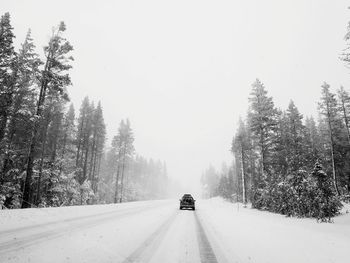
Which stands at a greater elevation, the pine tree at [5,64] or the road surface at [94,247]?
the pine tree at [5,64]

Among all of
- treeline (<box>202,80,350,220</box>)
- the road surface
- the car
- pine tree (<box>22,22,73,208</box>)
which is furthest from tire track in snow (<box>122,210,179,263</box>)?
the car

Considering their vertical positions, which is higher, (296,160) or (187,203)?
(296,160)

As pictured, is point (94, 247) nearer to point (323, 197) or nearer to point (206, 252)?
point (206, 252)

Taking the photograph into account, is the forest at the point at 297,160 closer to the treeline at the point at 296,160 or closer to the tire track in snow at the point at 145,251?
the treeline at the point at 296,160

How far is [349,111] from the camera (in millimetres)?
32969

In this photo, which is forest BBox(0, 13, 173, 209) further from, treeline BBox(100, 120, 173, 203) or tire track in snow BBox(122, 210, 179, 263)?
treeline BBox(100, 120, 173, 203)

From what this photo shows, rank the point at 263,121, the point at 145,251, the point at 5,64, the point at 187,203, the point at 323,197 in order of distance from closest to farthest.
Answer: the point at 145,251 → the point at 323,197 → the point at 5,64 → the point at 187,203 → the point at 263,121

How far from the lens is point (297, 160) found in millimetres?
20000

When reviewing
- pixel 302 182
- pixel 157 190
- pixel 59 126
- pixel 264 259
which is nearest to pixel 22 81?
pixel 59 126

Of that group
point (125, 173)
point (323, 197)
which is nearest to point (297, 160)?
point (323, 197)

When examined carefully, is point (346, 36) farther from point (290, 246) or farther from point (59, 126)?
point (59, 126)

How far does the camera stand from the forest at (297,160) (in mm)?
16141

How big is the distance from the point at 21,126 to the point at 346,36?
89.0ft

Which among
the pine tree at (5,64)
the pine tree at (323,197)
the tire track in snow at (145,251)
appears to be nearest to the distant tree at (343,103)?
the pine tree at (323,197)
